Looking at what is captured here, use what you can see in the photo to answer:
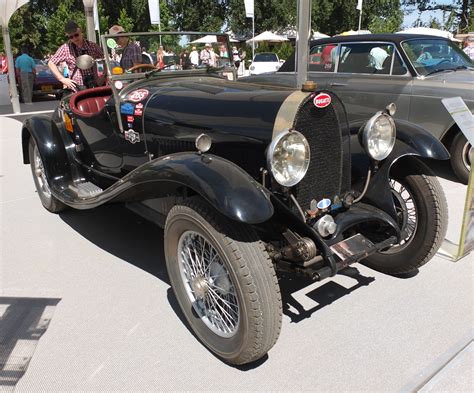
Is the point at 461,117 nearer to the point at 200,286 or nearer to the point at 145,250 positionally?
the point at 200,286

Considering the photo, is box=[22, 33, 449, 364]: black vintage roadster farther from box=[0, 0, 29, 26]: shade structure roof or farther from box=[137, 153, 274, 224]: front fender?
box=[0, 0, 29, 26]: shade structure roof

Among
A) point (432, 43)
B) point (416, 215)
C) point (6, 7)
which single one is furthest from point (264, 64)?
point (416, 215)

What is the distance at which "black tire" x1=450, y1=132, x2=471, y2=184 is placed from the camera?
4895mm

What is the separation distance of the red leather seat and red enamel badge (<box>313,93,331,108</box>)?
2.19 m

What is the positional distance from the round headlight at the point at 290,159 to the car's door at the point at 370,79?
3.25 m

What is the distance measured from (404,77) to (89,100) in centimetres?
366

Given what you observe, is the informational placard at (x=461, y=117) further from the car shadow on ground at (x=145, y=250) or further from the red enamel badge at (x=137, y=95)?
the red enamel badge at (x=137, y=95)

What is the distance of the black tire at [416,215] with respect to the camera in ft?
8.82

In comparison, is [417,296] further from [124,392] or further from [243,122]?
[124,392]

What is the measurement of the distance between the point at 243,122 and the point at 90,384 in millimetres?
1525

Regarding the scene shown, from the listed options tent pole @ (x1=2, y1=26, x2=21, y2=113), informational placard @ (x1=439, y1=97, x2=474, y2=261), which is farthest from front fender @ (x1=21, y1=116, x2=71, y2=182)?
tent pole @ (x1=2, y1=26, x2=21, y2=113)

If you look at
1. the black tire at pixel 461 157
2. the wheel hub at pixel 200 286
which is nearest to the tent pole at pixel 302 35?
the wheel hub at pixel 200 286

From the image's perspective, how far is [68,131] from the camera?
4031mm

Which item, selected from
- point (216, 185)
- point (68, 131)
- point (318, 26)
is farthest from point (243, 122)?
point (318, 26)
